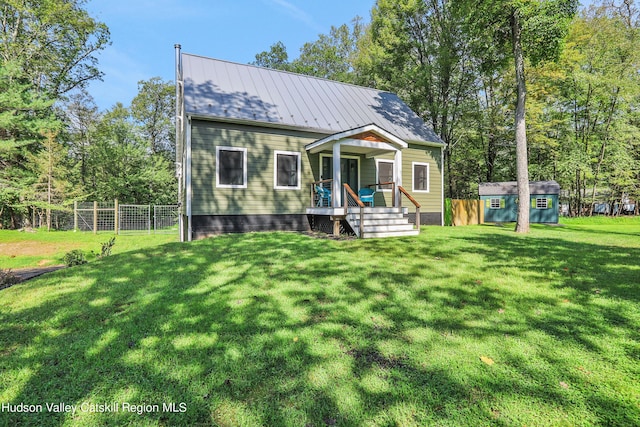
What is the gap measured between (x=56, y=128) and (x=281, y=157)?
13.3m

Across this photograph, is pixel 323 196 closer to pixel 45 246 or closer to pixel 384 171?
pixel 384 171

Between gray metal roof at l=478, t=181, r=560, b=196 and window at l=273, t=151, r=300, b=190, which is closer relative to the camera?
window at l=273, t=151, r=300, b=190

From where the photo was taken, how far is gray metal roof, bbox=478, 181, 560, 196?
19.2 m

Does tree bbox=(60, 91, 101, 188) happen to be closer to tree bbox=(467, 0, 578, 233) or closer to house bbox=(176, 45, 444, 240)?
house bbox=(176, 45, 444, 240)

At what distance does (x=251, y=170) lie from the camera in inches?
390

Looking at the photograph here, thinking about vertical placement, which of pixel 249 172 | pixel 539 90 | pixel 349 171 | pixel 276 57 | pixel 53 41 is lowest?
pixel 249 172

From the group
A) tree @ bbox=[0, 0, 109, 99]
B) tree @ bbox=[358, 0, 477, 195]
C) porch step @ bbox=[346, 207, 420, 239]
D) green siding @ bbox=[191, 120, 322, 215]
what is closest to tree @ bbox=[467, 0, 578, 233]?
porch step @ bbox=[346, 207, 420, 239]

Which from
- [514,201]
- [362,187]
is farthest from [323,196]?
[514,201]

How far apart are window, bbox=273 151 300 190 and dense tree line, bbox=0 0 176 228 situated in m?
10.0

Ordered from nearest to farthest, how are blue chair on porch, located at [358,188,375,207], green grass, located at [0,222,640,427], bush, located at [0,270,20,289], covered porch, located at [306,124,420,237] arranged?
1. green grass, located at [0,222,640,427]
2. bush, located at [0,270,20,289]
3. covered porch, located at [306,124,420,237]
4. blue chair on porch, located at [358,188,375,207]

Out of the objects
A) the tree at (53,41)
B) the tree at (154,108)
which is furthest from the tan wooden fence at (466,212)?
the tree at (154,108)

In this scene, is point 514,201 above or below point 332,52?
below

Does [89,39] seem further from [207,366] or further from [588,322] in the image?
[588,322]

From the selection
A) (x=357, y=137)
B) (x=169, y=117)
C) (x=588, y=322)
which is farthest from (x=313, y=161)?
(x=169, y=117)
